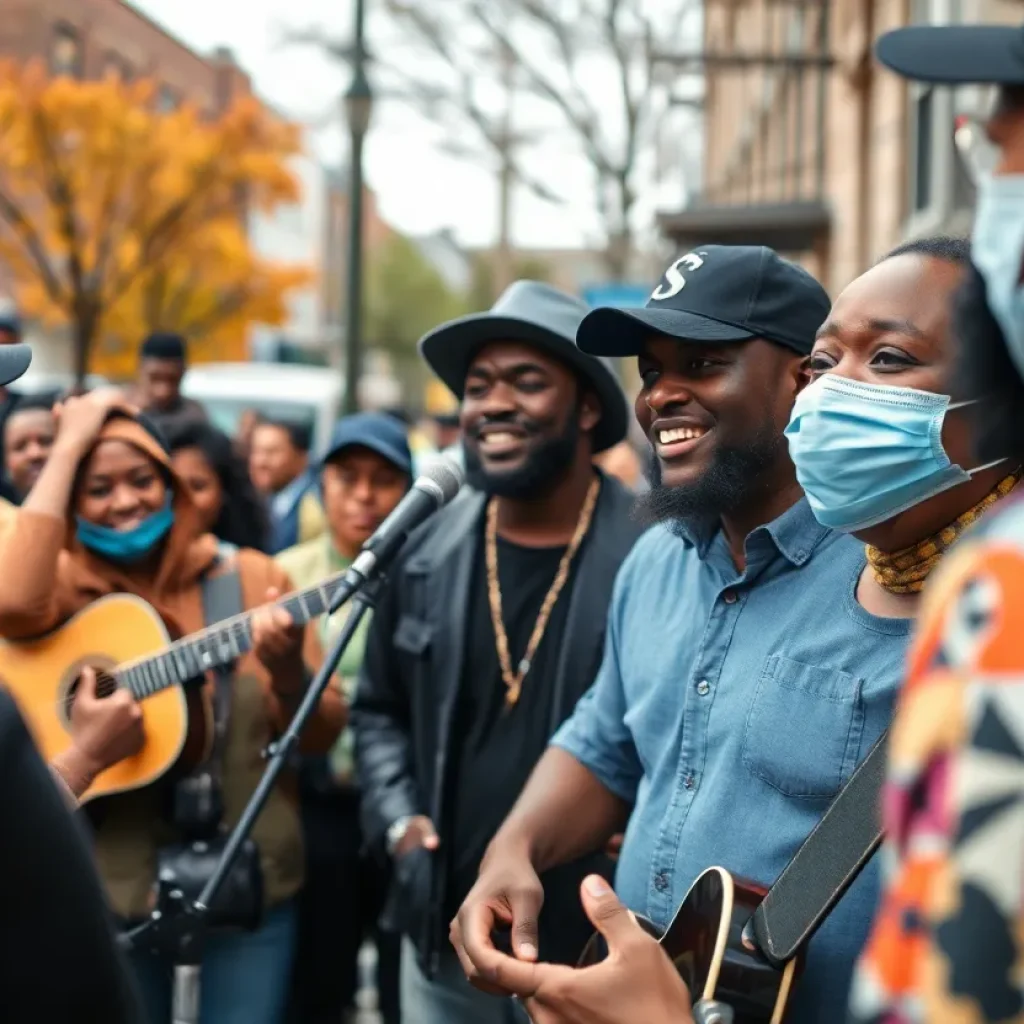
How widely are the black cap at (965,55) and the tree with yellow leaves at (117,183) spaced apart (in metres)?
24.8

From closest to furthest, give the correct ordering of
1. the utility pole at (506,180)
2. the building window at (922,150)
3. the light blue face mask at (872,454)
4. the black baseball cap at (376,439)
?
the light blue face mask at (872,454), the black baseball cap at (376,439), the building window at (922,150), the utility pole at (506,180)

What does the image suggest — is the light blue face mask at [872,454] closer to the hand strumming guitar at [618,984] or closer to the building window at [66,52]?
the hand strumming guitar at [618,984]

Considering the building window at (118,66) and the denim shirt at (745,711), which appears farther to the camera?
the building window at (118,66)

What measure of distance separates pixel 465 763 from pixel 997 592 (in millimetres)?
2904

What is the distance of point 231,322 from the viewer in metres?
32.4

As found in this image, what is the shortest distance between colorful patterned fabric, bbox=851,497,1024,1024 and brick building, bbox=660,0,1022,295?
21.6ft

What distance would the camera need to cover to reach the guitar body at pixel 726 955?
227 centimetres

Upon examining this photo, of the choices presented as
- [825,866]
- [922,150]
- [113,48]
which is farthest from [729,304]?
[113,48]

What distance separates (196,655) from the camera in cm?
412

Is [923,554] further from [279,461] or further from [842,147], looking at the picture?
[842,147]

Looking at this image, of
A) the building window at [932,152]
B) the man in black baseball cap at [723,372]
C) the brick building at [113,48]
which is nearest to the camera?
the man in black baseball cap at [723,372]

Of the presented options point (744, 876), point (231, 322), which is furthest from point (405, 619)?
point (231, 322)

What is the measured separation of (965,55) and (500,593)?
279cm

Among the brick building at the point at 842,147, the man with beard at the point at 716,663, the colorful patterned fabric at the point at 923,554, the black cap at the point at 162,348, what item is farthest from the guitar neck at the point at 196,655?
the brick building at the point at 842,147
